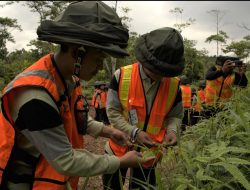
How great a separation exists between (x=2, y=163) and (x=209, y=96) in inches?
187

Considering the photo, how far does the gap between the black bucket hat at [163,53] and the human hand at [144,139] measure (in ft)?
1.71

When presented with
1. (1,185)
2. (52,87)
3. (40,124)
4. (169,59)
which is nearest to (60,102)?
(52,87)

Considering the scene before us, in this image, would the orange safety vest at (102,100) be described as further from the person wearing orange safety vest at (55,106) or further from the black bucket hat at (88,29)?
the black bucket hat at (88,29)

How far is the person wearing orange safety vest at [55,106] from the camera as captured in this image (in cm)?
176

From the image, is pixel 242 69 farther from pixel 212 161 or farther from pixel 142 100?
pixel 212 161

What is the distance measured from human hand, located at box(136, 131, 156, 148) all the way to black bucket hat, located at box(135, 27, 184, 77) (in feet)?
1.71

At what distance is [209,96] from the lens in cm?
617

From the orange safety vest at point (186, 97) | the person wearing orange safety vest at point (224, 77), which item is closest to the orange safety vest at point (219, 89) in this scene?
the person wearing orange safety vest at point (224, 77)

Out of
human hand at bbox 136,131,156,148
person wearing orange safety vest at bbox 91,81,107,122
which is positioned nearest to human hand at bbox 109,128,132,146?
human hand at bbox 136,131,156,148

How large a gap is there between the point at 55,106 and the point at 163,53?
4.27 ft

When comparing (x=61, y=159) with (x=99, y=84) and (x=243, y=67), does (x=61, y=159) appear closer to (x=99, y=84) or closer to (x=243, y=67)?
(x=243, y=67)

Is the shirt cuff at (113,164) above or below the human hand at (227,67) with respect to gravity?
below

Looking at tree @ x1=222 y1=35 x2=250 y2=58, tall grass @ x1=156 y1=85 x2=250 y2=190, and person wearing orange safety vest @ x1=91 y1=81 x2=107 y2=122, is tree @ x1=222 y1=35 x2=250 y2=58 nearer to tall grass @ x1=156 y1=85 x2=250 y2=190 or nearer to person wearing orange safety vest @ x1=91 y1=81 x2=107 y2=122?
tall grass @ x1=156 y1=85 x2=250 y2=190

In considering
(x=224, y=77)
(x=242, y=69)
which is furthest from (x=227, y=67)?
(x=242, y=69)
